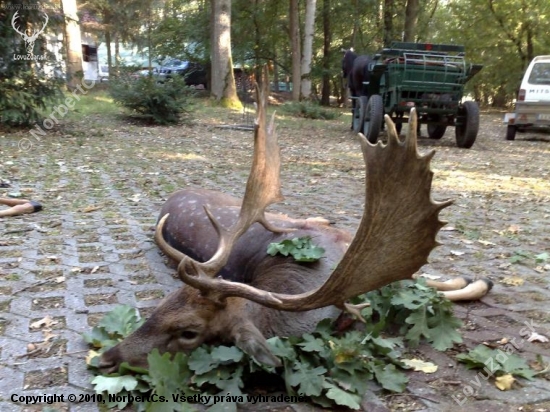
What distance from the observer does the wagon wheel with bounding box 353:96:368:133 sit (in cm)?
1230

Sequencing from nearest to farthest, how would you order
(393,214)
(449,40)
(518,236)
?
(393,214), (518,236), (449,40)

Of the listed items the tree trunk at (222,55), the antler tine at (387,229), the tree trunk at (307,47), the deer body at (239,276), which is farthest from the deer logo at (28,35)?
the tree trunk at (307,47)

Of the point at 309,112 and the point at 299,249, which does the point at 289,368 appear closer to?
the point at 299,249

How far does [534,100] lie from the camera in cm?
1338

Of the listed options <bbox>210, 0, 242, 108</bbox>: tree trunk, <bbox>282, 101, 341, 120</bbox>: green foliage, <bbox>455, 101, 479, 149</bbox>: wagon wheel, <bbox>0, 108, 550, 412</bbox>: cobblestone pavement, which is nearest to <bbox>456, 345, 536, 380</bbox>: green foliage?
<bbox>0, 108, 550, 412</bbox>: cobblestone pavement

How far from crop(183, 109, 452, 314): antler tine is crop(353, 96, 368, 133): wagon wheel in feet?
31.0

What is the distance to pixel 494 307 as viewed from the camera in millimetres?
3668

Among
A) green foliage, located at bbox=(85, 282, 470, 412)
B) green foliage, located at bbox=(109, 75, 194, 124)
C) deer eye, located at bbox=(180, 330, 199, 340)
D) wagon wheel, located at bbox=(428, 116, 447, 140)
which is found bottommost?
green foliage, located at bbox=(85, 282, 470, 412)

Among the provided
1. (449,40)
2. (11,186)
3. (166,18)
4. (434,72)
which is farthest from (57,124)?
(449,40)

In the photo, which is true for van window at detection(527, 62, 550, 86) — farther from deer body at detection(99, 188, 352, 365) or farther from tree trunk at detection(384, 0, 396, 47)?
tree trunk at detection(384, 0, 396, 47)

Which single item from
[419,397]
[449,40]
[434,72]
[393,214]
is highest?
[449,40]

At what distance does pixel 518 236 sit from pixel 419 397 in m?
3.22

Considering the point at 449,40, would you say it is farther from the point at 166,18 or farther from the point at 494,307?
the point at 494,307

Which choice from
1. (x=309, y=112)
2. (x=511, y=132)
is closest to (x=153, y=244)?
(x=511, y=132)
